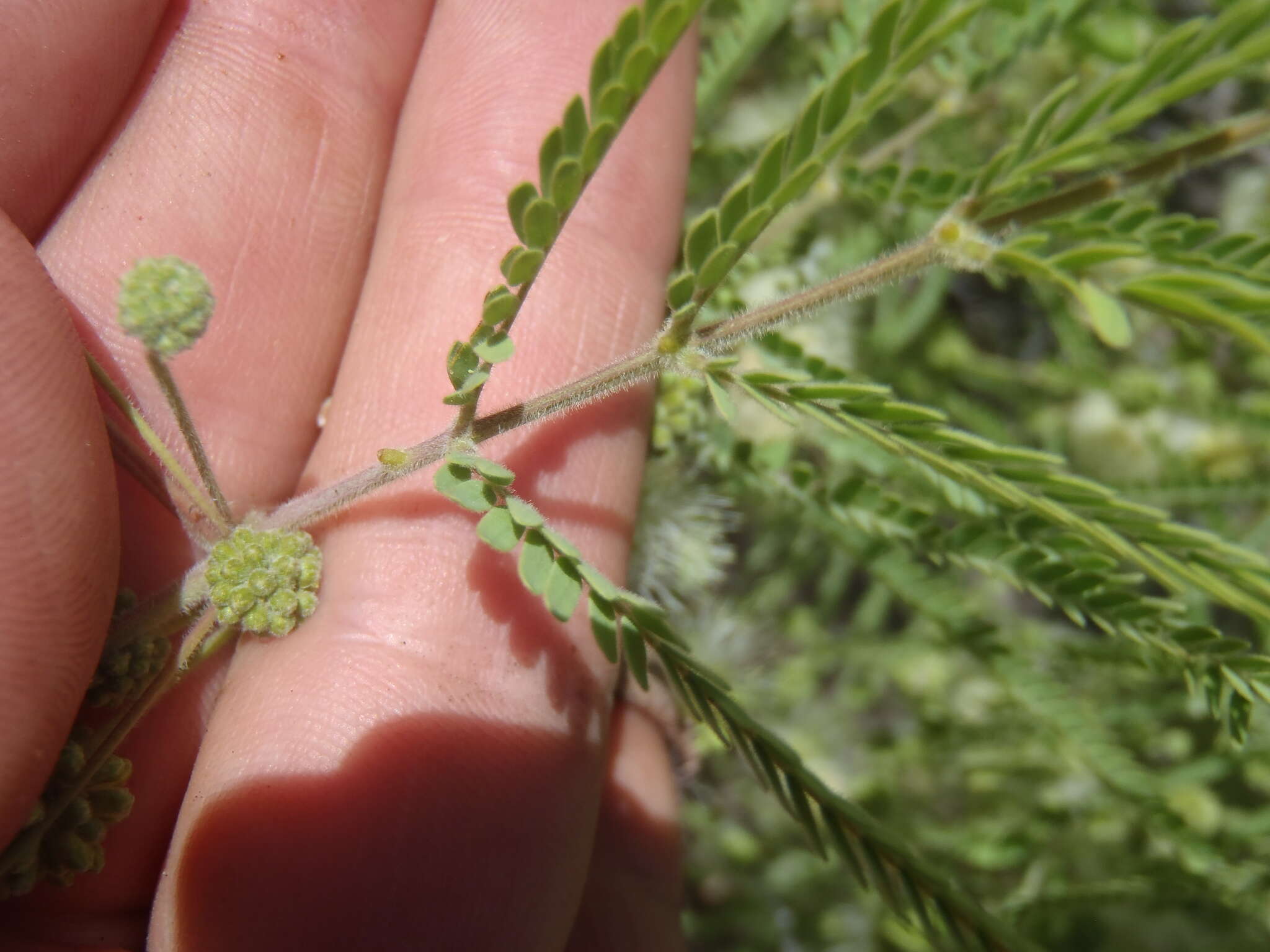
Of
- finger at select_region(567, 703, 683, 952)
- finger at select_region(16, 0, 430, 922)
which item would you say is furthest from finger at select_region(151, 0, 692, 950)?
finger at select_region(567, 703, 683, 952)

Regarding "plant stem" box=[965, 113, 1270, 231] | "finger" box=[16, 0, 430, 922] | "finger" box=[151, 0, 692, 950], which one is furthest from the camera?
"finger" box=[16, 0, 430, 922]

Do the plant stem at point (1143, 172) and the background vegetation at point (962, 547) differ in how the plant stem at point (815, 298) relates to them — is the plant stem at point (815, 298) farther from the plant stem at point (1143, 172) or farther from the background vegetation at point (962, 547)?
the background vegetation at point (962, 547)

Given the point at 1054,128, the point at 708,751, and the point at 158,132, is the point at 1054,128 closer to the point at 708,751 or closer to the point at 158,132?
the point at 158,132

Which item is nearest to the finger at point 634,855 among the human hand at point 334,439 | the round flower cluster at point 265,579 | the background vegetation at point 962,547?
the human hand at point 334,439

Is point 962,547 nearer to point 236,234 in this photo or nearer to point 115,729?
point 115,729

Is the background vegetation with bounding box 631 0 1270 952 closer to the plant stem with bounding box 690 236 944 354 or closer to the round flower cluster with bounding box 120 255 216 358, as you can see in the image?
the plant stem with bounding box 690 236 944 354

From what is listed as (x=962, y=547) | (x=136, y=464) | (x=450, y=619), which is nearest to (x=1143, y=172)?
(x=962, y=547)
